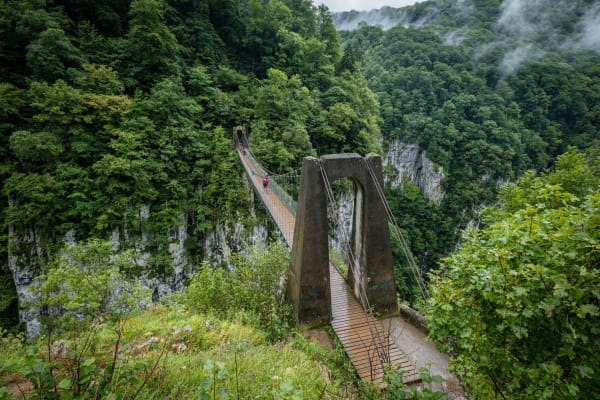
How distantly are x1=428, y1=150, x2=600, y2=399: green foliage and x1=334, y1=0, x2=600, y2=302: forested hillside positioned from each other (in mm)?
22792

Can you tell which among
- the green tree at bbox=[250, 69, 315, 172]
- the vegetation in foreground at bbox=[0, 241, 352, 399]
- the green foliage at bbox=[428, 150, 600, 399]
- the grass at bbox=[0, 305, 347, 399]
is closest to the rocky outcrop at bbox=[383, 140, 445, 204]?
the green tree at bbox=[250, 69, 315, 172]

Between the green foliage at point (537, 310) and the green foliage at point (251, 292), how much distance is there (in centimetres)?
286

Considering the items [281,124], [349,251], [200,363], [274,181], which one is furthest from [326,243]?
[281,124]

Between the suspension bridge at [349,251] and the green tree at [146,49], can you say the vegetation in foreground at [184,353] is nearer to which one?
the suspension bridge at [349,251]

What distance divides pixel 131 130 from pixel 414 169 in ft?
95.4

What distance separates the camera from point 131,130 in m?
10.9

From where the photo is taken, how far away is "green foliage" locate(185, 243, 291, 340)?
4617 mm

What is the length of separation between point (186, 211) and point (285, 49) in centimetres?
1478

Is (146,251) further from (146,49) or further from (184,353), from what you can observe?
(184,353)

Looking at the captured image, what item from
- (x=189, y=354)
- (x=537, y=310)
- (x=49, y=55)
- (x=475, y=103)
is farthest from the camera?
(x=475, y=103)

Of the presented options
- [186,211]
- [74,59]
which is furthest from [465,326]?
[74,59]

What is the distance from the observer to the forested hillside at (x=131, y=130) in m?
9.27

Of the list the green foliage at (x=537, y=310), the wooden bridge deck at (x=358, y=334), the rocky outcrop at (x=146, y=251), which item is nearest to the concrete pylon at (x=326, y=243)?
the wooden bridge deck at (x=358, y=334)

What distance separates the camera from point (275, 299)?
5.33 m
